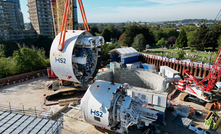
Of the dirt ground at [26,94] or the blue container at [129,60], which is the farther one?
the blue container at [129,60]

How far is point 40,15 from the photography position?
81.9 m

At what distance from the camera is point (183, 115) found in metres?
20.2

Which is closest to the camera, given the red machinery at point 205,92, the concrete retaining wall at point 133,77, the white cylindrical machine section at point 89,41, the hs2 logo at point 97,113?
the hs2 logo at point 97,113

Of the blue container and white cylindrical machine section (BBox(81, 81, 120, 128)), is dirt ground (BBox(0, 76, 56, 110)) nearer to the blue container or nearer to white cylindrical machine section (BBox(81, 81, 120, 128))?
white cylindrical machine section (BBox(81, 81, 120, 128))

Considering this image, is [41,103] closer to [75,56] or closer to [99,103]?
[75,56]

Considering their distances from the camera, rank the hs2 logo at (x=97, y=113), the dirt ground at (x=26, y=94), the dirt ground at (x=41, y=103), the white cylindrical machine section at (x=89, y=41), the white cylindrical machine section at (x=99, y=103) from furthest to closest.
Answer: the dirt ground at (x=26, y=94) < the dirt ground at (x=41, y=103) < the white cylindrical machine section at (x=89, y=41) < the hs2 logo at (x=97, y=113) < the white cylindrical machine section at (x=99, y=103)

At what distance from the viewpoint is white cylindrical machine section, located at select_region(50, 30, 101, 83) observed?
1592cm

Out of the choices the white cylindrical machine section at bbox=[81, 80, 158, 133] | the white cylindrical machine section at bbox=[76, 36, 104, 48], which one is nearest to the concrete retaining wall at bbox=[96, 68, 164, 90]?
the white cylindrical machine section at bbox=[76, 36, 104, 48]

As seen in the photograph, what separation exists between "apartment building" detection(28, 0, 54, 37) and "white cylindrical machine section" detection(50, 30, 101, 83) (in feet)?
251

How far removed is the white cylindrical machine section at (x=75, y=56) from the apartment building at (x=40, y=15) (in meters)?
76.6

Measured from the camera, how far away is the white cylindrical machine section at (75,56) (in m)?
15.9

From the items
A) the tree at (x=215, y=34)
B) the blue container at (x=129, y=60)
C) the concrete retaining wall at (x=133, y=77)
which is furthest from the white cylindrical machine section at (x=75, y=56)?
the tree at (x=215, y=34)

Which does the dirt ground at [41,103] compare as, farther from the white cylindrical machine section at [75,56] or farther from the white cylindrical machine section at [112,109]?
the white cylindrical machine section at [75,56]

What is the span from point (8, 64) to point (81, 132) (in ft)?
97.3
